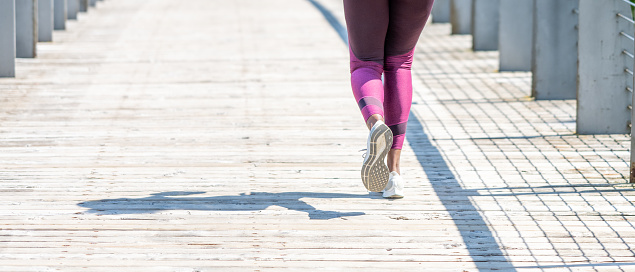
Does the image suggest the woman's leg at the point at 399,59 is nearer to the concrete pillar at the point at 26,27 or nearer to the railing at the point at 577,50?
the railing at the point at 577,50

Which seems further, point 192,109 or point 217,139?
point 192,109

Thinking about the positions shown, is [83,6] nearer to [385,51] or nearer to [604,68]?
[604,68]

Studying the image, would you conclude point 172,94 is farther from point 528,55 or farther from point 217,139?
point 528,55

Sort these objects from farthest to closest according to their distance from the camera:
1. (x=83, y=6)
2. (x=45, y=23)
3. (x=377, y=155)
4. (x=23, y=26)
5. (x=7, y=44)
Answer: (x=83, y=6) → (x=45, y=23) → (x=23, y=26) → (x=7, y=44) → (x=377, y=155)

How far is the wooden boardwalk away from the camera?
348cm

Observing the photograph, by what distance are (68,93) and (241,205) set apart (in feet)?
11.6

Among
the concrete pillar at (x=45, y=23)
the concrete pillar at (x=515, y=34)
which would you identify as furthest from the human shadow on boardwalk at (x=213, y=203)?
the concrete pillar at (x=45, y=23)

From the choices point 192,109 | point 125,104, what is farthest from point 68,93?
point 192,109

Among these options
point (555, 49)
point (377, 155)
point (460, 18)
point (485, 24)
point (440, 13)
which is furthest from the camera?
point (440, 13)

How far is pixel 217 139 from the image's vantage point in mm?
5734

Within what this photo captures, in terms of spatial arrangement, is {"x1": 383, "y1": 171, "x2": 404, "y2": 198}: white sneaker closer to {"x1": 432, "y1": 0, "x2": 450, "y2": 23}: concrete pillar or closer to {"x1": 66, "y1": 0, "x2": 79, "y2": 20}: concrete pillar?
{"x1": 432, "y1": 0, "x2": 450, "y2": 23}: concrete pillar

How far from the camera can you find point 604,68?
589 cm

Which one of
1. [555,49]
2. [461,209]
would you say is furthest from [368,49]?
[555,49]

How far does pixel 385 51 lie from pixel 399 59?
0.07 meters
